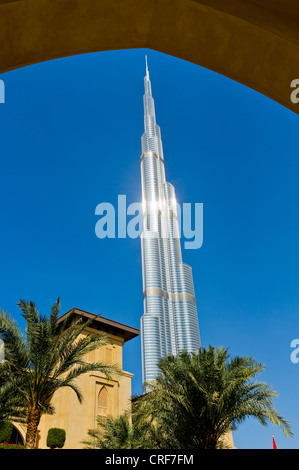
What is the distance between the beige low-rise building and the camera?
22109 mm

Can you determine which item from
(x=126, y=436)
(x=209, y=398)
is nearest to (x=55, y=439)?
(x=126, y=436)

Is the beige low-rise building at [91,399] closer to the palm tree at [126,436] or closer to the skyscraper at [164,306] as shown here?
the palm tree at [126,436]

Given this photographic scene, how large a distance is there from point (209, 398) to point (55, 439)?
11.0 metres

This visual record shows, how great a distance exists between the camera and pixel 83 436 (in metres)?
22.3

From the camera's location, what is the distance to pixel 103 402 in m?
24.6

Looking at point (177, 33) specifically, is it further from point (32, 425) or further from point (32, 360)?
point (32, 425)

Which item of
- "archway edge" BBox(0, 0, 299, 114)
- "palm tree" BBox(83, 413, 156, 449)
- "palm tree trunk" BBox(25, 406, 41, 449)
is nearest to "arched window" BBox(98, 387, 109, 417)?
"palm tree" BBox(83, 413, 156, 449)

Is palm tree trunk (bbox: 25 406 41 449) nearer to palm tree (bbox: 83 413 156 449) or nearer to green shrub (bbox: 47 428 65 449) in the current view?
palm tree (bbox: 83 413 156 449)

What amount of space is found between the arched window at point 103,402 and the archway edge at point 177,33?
2455 centimetres

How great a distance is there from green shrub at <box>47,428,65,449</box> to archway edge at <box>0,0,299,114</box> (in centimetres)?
2075

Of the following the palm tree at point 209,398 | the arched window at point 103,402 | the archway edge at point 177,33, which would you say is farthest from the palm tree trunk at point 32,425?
the arched window at point 103,402

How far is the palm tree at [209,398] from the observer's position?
1232 centimetres

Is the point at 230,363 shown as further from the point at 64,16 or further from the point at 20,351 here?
the point at 64,16
